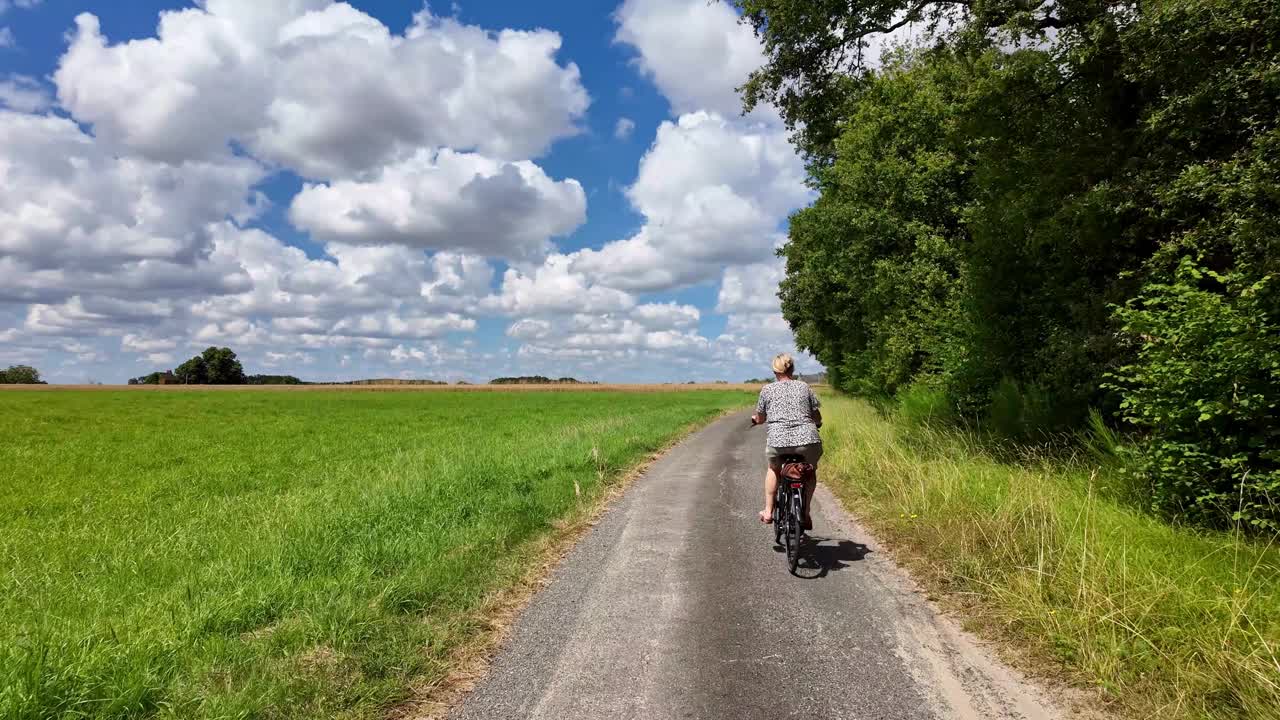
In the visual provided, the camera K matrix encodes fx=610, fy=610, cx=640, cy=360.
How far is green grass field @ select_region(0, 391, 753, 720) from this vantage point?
390 cm

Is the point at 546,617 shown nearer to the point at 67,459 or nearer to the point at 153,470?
the point at 153,470

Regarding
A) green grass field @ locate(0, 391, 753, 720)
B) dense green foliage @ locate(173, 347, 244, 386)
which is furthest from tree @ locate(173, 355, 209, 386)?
green grass field @ locate(0, 391, 753, 720)

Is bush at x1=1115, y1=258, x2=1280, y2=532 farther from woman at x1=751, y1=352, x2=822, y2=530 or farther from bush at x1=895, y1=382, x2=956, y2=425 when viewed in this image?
bush at x1=895, y1=382, x2=956, y2=425

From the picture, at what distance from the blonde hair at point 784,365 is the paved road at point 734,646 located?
2.20 metres

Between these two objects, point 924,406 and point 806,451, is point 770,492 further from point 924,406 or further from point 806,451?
point 924,406

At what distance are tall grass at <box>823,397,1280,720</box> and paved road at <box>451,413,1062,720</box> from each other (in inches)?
20.5

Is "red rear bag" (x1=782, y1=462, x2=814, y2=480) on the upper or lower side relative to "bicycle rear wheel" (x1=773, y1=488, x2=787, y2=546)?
upper

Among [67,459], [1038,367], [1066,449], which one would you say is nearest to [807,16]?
[1038,367]

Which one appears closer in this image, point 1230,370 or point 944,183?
point 1230,370

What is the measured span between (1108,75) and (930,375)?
8.99 metres

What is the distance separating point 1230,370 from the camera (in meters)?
5.71

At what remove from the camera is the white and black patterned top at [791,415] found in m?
7.24

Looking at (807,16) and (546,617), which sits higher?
(807,16)

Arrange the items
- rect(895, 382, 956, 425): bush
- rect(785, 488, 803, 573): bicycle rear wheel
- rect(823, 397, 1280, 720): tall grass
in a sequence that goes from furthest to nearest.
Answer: rect(895, 382, 956, 425): bush, rect(785, 488, 803, 573): bicycle rear wheel, rect(823, 397, 1280, 720): tall grass
